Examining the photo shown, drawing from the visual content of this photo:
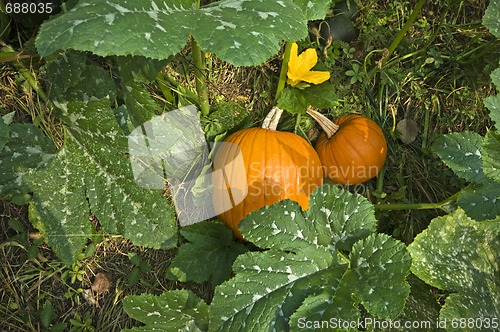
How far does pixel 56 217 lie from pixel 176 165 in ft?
1.82

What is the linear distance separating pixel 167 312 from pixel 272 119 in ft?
3.04

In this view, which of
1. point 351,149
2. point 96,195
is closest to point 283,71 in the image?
point 351,149

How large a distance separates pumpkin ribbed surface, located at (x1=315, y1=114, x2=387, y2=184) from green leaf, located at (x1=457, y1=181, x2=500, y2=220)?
0.47 metres

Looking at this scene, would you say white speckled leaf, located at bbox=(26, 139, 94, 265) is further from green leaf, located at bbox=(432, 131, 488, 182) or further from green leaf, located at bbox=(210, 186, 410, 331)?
green leaf, located at bbox=(432, 131, 488, 182)

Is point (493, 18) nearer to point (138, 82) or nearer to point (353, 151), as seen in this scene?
point (353, 151)

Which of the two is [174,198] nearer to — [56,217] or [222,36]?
[56,217]

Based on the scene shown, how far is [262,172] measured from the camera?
2.03m

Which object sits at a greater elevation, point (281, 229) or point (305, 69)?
point (305, 69)

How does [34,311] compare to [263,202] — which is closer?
[263,202]

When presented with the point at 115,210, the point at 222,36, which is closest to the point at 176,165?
the point at 115,210

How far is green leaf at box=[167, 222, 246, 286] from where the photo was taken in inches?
82.4

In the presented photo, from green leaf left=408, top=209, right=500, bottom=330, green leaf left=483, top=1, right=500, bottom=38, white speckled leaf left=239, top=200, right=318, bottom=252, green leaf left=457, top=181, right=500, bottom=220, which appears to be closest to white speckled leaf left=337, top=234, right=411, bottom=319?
white speckled leaf left=239, top=200, right=318, bottom=252

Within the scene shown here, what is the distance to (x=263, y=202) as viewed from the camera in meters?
2.06
